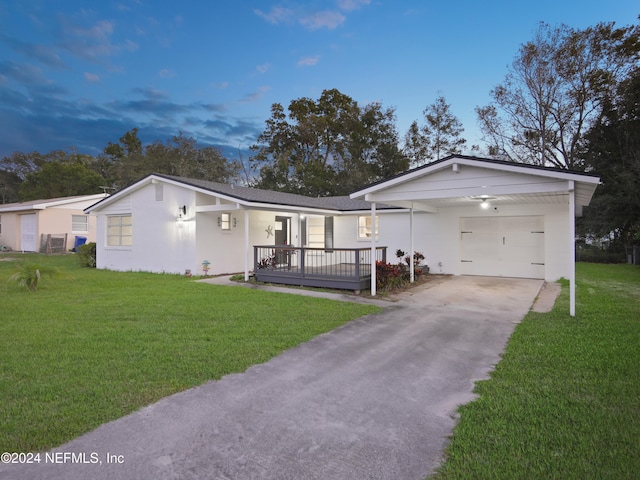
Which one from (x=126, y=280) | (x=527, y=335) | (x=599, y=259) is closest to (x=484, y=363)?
(x=527, y=335)

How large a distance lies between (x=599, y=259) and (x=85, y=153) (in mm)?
54047

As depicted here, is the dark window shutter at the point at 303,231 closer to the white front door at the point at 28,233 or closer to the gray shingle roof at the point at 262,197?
the gray shingle roof at the point at 262,197

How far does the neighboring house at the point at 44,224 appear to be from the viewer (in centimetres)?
2261

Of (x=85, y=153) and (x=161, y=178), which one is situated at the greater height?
(x=85, y=153)

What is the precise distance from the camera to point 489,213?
42.2 ft

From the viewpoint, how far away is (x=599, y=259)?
20.4 metres

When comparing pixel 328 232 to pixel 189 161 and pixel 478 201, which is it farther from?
pixel 189 161

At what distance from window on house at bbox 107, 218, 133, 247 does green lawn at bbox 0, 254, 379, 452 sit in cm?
525

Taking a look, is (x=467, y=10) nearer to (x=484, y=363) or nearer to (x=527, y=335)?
(x=527, y=335)

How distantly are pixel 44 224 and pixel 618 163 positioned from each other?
33.1 metres

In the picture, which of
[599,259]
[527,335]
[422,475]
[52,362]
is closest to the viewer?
[422,475]

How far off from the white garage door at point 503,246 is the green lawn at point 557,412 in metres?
6.86

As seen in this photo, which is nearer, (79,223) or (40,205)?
(40,205)

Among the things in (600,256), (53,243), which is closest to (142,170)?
(53,243)
